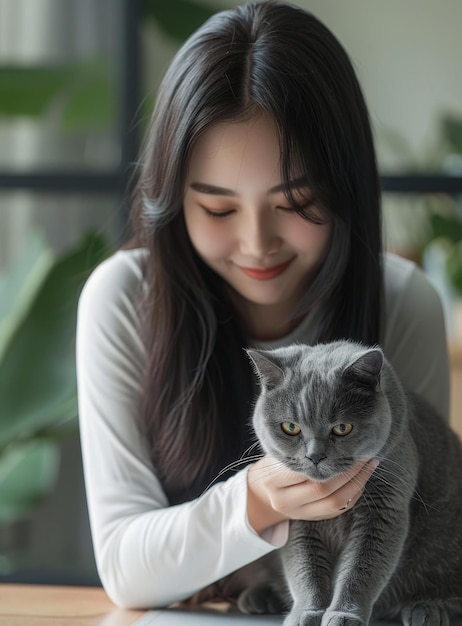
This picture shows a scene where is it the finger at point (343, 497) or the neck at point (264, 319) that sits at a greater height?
the neck at point (264, 319)

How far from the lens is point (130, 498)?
53.2 inches

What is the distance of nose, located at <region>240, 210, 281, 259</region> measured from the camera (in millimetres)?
1242

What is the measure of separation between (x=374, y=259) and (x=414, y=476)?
35 cm

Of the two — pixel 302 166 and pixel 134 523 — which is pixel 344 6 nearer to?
pixel 302 166

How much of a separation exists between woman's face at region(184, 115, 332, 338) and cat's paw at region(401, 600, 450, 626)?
18.3 inches

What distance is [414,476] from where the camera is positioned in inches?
46.1

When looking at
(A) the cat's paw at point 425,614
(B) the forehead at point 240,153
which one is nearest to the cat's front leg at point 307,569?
(A) the cat's paw at point 425,614

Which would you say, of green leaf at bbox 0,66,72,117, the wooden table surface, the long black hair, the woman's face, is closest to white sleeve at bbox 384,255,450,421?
the long black hair

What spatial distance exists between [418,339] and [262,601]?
0.49 m

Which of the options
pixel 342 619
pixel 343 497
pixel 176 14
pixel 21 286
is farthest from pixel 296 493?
pixel 176 14

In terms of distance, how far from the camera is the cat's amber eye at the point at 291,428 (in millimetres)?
1081

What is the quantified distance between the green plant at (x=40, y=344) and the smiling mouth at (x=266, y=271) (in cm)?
73

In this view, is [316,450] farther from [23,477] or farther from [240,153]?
[23,477]

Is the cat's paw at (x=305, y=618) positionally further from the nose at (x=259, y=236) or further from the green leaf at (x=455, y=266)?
the green leaf at (x=455, y=266)
